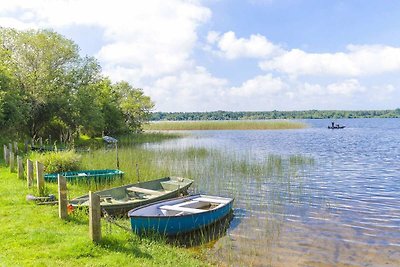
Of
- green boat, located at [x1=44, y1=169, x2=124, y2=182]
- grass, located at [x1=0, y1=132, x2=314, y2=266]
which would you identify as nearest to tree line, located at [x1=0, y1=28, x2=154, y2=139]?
green boat, located at [x1=44, y1=169, x2=124, y2=182]

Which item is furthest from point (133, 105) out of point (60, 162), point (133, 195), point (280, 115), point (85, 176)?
point (280, 115)

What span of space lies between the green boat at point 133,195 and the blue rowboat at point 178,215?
0.87 meters

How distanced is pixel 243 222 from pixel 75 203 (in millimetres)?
5430

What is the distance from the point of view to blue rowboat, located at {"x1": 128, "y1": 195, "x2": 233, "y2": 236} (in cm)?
Answer: 948

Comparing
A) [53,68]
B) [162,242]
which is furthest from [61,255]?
[53,68]

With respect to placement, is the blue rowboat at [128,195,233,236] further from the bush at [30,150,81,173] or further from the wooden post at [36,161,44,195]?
the bush at [30,150,81,173]

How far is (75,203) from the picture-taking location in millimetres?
11344

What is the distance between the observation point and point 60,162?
18.2m

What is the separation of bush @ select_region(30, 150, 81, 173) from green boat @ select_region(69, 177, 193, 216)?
216 inches

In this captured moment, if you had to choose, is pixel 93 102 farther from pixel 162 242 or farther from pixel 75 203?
pixel 162 242

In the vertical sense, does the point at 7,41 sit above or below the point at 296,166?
above

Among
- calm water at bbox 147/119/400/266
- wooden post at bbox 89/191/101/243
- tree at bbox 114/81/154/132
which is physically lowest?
calm water at bbox 147/119/400/266

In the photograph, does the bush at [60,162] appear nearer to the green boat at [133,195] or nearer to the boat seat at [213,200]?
the green boat at [133,195]

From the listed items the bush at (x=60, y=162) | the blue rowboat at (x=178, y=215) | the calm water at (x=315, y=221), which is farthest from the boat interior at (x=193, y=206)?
the bush at (x=60, y=162)
